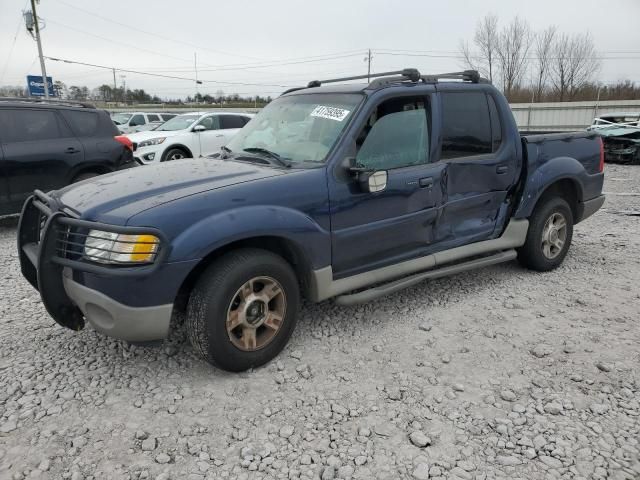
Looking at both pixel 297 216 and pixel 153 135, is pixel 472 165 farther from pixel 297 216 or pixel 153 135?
pixel 153 135

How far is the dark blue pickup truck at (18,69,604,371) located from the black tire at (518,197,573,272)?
2 cm

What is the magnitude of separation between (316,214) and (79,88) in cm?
6024

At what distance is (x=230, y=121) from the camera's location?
504 inches

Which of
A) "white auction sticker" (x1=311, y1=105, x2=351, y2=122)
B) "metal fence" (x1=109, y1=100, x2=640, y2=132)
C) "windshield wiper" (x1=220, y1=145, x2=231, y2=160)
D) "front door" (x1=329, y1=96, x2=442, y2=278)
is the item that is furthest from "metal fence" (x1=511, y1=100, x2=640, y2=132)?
"windshield wiper" (x1=220, y1=145, x2=231, y2=160)

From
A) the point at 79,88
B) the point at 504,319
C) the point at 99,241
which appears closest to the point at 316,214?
the point at 99,241

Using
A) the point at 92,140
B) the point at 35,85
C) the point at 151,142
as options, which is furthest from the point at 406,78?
the point at 35,85

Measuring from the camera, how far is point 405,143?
12.5 ft

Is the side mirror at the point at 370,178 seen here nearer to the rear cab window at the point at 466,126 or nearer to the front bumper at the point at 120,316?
the rear cab window at the point at 466,126

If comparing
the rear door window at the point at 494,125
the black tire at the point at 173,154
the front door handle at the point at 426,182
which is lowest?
the black tire at the point at 173,154

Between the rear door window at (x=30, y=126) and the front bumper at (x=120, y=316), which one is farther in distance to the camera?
the rear door window at (x=30, y=126)

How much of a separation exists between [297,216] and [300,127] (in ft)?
3.15

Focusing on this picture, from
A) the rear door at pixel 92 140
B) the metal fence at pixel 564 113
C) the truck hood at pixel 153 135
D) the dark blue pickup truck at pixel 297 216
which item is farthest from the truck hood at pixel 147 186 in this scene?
the metal fence at pixel 564 113

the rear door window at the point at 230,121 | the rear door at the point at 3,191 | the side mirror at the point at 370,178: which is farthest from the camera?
the rear door window at the point at 230,121

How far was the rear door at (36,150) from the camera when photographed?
21.6ft
